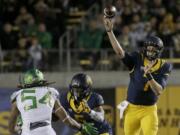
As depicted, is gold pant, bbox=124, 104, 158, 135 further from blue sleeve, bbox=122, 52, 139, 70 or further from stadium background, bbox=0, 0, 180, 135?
stadium background, bbox=0, 0, 180, 135

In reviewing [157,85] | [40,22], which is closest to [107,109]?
A: [40,22]

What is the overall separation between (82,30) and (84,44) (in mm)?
447

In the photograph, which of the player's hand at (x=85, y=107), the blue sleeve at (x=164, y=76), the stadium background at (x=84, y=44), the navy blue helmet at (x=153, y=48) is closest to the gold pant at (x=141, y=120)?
the blue sleeve at (x=164, y=76)

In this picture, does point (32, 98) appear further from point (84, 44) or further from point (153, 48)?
point (84, 44)

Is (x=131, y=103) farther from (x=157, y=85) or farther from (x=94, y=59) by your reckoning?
(x=94, y=59)

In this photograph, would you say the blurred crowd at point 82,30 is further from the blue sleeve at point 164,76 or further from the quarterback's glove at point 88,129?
the quarterback's glove at point 88,129

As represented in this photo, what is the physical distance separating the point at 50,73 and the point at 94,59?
3.14 ft

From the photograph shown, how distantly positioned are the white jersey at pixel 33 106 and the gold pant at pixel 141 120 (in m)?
2.42

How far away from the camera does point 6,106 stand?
611 inches

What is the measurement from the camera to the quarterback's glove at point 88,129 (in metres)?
10.2

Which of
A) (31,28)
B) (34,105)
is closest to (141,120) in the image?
(34,105)

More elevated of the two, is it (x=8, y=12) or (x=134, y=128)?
(x=8, y=12)

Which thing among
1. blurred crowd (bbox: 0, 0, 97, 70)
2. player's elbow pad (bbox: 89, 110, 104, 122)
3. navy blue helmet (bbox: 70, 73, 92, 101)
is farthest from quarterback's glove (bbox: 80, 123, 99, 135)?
blurred crowd (bbox: 0, 0, 97, 70)

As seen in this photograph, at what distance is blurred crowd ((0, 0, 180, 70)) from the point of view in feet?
55.4
